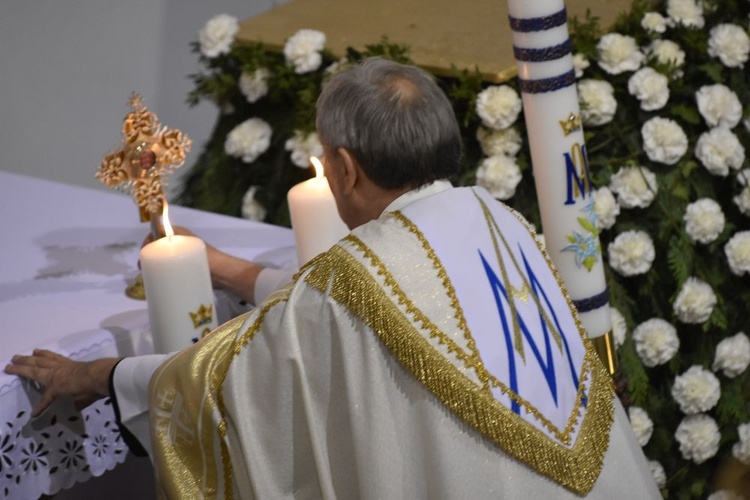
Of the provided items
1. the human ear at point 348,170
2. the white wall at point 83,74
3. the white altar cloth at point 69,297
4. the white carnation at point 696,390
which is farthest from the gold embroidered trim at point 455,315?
the white wall at point 83,74

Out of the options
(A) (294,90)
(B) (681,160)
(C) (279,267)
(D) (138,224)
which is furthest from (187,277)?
(B) (681,160)

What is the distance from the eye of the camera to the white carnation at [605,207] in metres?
3.79

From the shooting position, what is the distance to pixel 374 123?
239cm

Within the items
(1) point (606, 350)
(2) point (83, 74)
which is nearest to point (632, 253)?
(1) point (606, 350)

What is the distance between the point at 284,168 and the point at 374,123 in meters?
1.91

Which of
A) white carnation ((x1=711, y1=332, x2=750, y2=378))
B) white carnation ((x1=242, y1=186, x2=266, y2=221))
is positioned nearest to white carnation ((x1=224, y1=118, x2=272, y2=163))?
white carnation ((x1=242, y1=186, x2=266, y2=221))

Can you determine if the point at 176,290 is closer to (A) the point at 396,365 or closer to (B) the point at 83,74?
(A) the point at 396,365

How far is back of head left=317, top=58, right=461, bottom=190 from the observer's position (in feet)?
7.82

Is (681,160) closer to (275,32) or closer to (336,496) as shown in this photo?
(275,32)

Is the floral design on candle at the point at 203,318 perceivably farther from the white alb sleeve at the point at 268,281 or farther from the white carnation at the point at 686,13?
the white carnation at the point at 686,13

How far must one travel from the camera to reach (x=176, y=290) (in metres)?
2.66

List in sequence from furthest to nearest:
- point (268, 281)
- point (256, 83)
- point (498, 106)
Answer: point (256, 83), point (498, 106), point (268, 281)

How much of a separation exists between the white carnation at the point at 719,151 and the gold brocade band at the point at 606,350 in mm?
1033

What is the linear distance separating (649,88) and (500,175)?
543mm
